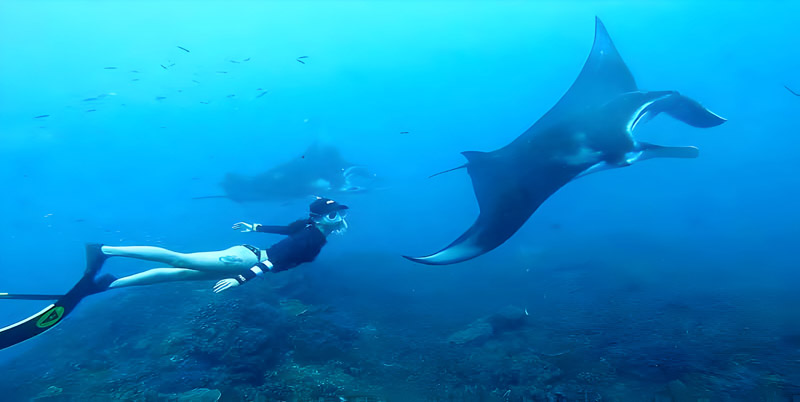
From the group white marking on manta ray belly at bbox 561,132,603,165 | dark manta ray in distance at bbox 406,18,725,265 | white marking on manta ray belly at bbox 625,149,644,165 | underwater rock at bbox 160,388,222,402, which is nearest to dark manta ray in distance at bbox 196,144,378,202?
underwater rock at bbox 160,388,222,402

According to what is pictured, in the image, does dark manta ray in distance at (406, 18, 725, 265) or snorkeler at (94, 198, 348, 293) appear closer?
snorkeler at (94, 198, 348, 293)

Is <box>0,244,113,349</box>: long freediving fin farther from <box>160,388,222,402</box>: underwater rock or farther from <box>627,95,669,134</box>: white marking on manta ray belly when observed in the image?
<box>627,95,669,134</box>: white marking on manta ray belly

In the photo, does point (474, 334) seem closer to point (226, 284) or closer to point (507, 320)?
point (507, 320)

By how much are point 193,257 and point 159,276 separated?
521mm

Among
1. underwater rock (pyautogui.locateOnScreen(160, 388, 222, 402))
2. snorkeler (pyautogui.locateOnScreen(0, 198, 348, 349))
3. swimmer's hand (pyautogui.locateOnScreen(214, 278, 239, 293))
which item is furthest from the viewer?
underwater rock (pyautogui.locateOnScreen(160, 388, 222, 402))

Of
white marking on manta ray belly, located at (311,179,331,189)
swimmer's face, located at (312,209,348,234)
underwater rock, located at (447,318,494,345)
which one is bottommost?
white marking on manta ray belly, located at (311,179,331,189)

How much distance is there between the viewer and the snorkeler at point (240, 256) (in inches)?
194

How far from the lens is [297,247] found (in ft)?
17.7

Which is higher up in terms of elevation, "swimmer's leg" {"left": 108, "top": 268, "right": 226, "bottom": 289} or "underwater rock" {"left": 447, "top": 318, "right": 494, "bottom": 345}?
"swimmer's leg" {"left": 108, "top": 268, "right": 226, "bottom": 289}

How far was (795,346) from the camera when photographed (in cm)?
614

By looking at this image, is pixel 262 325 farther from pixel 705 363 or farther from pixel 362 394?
pixel 705 363

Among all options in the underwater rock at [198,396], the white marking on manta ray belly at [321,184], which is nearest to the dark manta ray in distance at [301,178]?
the white marking on manta ray belly at [321,184]

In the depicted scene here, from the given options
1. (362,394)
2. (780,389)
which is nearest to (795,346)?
(780,389)

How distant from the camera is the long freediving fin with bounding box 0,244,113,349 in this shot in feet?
14.4
